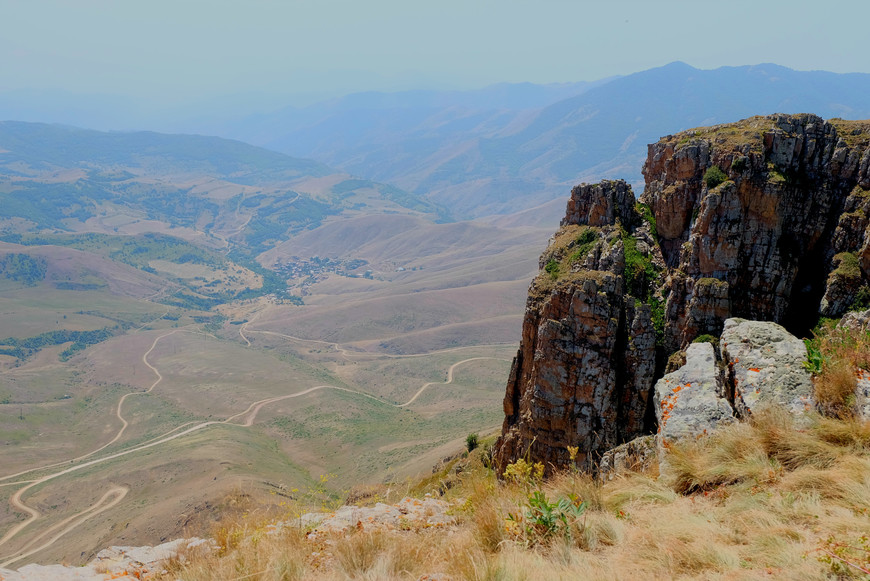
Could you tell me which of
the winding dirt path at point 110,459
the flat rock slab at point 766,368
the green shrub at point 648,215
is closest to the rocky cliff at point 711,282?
the green shrub at point 648,215

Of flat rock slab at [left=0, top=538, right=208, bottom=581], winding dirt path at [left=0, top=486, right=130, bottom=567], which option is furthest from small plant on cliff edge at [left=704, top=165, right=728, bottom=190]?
winding dirt path at [left=0, top=486, right=130, bottom=567]

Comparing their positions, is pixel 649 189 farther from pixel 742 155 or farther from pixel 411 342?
pixel 411 342

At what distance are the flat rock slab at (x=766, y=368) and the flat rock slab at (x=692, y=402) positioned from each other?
15.5 inches

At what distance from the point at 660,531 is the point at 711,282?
2085 centimetres

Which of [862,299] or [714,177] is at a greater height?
[714,177]

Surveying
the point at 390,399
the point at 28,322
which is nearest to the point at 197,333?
the point at 28,322

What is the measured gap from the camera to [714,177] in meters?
25.4

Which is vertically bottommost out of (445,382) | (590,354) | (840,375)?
(445,382)

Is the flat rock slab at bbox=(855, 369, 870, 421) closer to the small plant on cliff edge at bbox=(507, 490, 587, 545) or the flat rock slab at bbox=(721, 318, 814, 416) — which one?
the flat rock slab at bbox=(721, 318, 814, 416)

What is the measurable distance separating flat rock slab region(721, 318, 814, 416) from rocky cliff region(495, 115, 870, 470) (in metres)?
11.1

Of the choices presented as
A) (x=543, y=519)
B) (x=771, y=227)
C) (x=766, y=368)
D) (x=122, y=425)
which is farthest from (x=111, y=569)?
(x=122, y=425)

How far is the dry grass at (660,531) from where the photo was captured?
5.55 metres

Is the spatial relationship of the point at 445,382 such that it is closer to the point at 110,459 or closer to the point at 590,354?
the point at 110,459

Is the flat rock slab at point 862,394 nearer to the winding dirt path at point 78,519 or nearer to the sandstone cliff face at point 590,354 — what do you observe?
the sandstone cliff face at point 590,354
